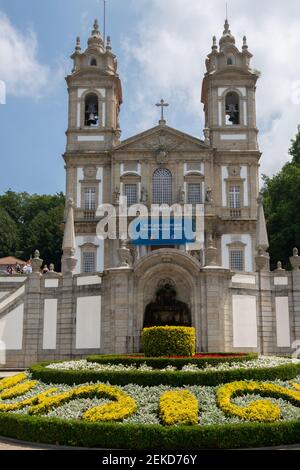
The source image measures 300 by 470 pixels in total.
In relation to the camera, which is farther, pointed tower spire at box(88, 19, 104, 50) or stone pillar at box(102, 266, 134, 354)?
pointed tower spire at box(88, 19, 104, 50)

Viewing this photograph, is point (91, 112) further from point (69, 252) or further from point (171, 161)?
point (69, 252)

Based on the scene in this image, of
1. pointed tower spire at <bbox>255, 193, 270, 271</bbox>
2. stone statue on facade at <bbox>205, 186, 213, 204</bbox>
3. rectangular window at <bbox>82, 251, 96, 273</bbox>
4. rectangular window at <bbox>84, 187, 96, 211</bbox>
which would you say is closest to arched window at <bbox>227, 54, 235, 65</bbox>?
stone statue on facade at <bbox>205, 186, 213, 204</bbox>

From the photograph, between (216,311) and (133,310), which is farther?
(133,310)

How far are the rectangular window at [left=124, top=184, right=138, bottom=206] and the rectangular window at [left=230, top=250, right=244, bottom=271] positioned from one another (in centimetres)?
703

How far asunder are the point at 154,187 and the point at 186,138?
387 centimetres

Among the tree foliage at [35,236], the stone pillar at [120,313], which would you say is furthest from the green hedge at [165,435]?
the tree foliage at [35,236]

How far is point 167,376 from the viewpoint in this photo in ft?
40.6

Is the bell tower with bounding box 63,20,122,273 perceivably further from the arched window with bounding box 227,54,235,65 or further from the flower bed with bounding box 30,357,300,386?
the flower bed with bounding box 30,357,300,386

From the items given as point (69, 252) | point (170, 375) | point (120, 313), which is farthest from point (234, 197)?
point (170, 375)

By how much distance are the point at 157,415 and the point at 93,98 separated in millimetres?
32741

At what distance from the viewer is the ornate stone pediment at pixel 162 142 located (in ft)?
123

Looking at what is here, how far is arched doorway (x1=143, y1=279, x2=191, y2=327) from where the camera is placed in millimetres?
21328

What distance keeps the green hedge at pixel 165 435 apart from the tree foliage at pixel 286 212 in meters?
28.9
